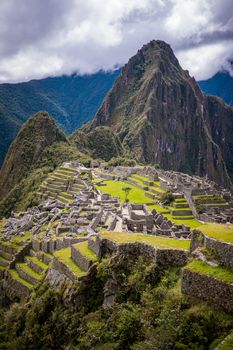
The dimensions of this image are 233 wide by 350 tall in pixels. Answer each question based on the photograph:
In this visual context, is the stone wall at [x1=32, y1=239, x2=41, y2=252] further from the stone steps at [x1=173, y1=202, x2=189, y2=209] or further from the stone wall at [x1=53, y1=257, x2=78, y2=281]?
the stone steps at [x1=173, y1=202, x2=189, y2=209]

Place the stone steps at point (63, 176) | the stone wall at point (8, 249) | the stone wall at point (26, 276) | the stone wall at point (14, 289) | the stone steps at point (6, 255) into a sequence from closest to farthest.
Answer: the stone wall at point (14, 289)
the stone wall at point (26, 276)
the stone steps at point (6, 255)
the stone wall at point (8, 249)
the stone steps at point (63, 176)

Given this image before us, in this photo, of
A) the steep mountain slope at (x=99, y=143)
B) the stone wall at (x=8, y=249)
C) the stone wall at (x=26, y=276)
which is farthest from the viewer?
the steep mountain slope at (x=99, y=143)

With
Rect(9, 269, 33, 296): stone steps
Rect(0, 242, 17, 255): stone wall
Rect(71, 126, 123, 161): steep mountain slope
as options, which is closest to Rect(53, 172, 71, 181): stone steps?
Rect(0, 242, 17, 255): stone wall

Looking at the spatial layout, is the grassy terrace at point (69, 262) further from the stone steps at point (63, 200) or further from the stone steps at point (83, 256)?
the stone steps at point (63, 200)

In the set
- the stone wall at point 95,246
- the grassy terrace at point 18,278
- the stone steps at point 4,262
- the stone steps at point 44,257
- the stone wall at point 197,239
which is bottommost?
the stone steps at point 4,262

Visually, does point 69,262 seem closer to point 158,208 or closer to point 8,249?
point 8,249

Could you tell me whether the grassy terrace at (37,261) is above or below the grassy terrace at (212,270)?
below

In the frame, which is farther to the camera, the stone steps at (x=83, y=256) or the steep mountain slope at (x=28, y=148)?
the steep mountain slope at (x=28, y=148)

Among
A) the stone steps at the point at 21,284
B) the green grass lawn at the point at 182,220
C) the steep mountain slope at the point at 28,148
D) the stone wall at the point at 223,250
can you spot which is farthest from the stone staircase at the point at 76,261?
the steep mountain slope at the point at 28,148
